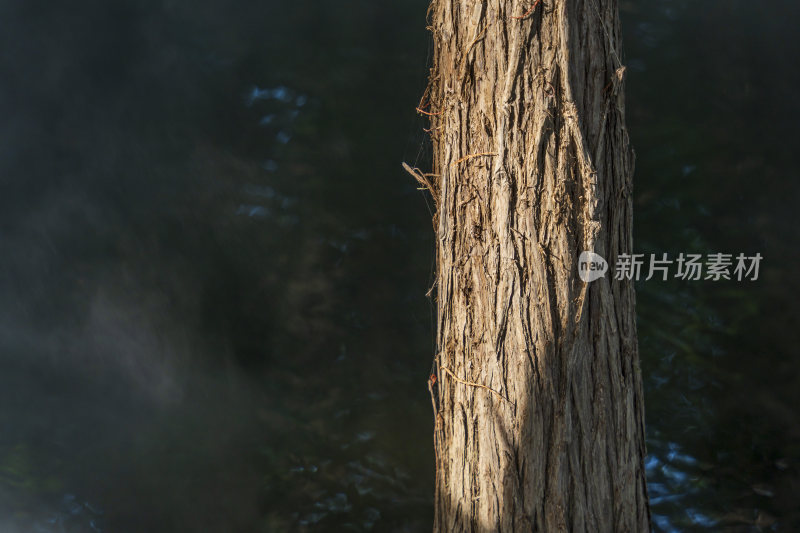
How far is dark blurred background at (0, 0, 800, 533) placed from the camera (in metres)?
2.20

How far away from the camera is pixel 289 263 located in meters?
2.31

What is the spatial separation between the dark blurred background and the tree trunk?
97 cm

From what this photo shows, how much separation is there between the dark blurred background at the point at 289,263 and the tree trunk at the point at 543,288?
0.97 meters

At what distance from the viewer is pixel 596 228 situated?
128 cm

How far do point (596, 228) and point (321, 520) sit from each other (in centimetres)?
168

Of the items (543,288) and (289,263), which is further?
(289,263)

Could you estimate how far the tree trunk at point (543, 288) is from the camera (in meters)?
1.25

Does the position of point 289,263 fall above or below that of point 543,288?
above

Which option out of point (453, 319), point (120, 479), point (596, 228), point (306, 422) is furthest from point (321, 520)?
point (596, 228)

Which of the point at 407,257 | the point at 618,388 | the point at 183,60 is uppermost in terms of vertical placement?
the point at 183,60

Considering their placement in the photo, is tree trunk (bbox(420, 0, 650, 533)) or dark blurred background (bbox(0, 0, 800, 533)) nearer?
tree trunk (bbox(420, 0, 650, 533))

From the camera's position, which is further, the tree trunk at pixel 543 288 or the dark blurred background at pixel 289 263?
the dark blurred background at pixel 289 263

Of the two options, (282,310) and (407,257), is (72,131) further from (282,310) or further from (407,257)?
(407,257)

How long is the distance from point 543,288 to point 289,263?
1.30 metres
